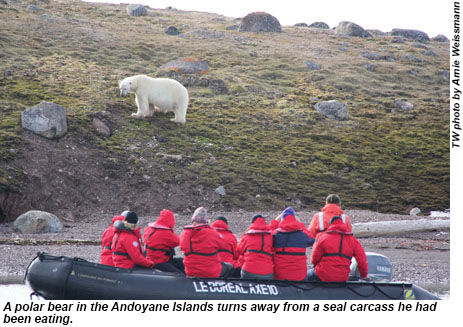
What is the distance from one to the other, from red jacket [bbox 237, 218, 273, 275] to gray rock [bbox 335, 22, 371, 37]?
56.9 metres

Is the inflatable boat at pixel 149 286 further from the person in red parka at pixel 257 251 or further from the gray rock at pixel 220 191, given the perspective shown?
the gray rock at pixel 220 191

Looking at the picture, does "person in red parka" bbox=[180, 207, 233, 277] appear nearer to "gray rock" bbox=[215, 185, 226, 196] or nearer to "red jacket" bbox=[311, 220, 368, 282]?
"red jacket" bbox=[311, 220, 368, 282]

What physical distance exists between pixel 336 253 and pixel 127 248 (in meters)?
3.56

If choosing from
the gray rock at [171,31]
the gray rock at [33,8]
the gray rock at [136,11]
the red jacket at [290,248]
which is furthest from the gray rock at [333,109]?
the gray rock at [136,11]

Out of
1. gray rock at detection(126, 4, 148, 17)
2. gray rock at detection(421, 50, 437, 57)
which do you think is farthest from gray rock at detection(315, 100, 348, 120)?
gray rock at detection(126, 4, 148, 17)

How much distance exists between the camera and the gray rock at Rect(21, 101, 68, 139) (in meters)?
21.8

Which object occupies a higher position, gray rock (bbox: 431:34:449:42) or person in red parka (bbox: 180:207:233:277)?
gray rock (bbox: 431:34:449:42)

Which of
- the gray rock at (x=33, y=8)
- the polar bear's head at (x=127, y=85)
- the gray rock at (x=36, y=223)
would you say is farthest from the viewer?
the gray rock at (x=33, y=8)

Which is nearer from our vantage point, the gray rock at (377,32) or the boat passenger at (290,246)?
the boat passenger at (290,246)

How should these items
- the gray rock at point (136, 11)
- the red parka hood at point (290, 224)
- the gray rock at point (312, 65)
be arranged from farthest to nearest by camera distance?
the gray rock at point (136, 11) < the gray rock at point (312, 65) < the red parka hood at point (290, 224)

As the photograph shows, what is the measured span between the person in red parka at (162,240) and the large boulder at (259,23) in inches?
1886

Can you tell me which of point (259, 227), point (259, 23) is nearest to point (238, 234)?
point (259, 227)

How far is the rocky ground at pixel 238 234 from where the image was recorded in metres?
13.6

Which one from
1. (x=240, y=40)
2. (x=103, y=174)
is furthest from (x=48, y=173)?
(x=240, y=40)
